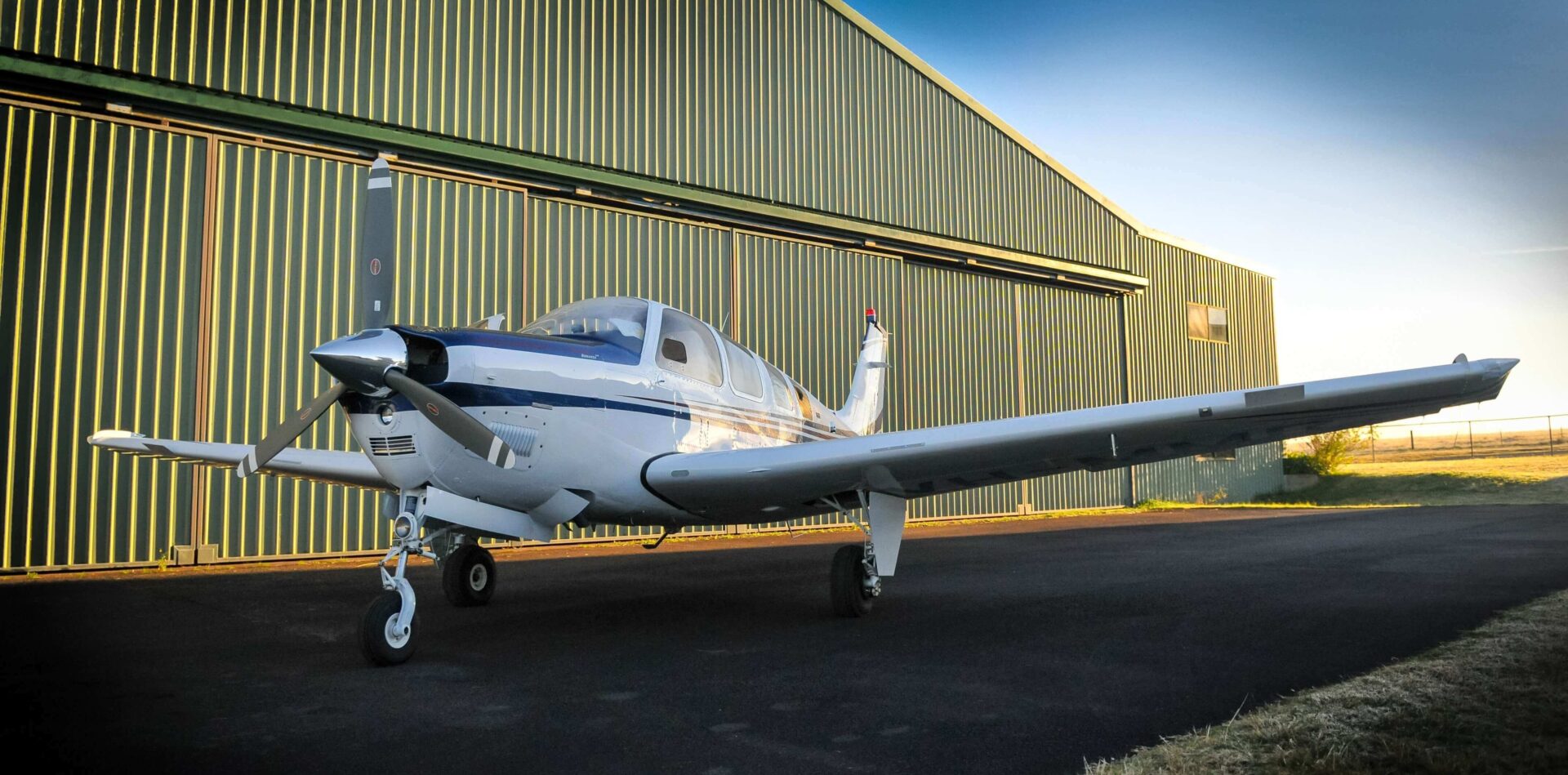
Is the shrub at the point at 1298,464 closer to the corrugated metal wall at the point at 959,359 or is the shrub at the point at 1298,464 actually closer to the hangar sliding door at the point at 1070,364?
the hangar sliding door at the point at 1070,364

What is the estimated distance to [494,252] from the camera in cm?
1395

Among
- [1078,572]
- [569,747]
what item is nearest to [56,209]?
[569,747]

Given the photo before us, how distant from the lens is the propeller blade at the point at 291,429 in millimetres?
5312

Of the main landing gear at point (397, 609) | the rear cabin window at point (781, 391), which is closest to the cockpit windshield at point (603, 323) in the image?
the main landing gear at point (397, 609)

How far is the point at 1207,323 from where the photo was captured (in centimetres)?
2761

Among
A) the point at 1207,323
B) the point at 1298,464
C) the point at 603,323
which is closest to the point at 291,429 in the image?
the point at 603,323

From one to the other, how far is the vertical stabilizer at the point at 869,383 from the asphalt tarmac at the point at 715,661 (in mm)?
2266

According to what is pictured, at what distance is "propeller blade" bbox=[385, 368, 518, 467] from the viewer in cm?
511

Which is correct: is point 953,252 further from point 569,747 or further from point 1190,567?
point 569,747

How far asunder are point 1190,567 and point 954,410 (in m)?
10.4

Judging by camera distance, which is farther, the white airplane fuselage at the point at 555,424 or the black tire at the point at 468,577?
the black tire at the point at 468,577

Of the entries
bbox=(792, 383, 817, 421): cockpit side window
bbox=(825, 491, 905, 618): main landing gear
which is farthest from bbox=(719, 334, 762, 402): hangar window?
bbox=(825, 491, 905, 618): main landing gear

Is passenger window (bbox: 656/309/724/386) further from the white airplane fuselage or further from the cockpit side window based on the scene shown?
the cockpit side window

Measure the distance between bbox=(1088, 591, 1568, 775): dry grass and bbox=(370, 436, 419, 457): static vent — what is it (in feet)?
13.5
